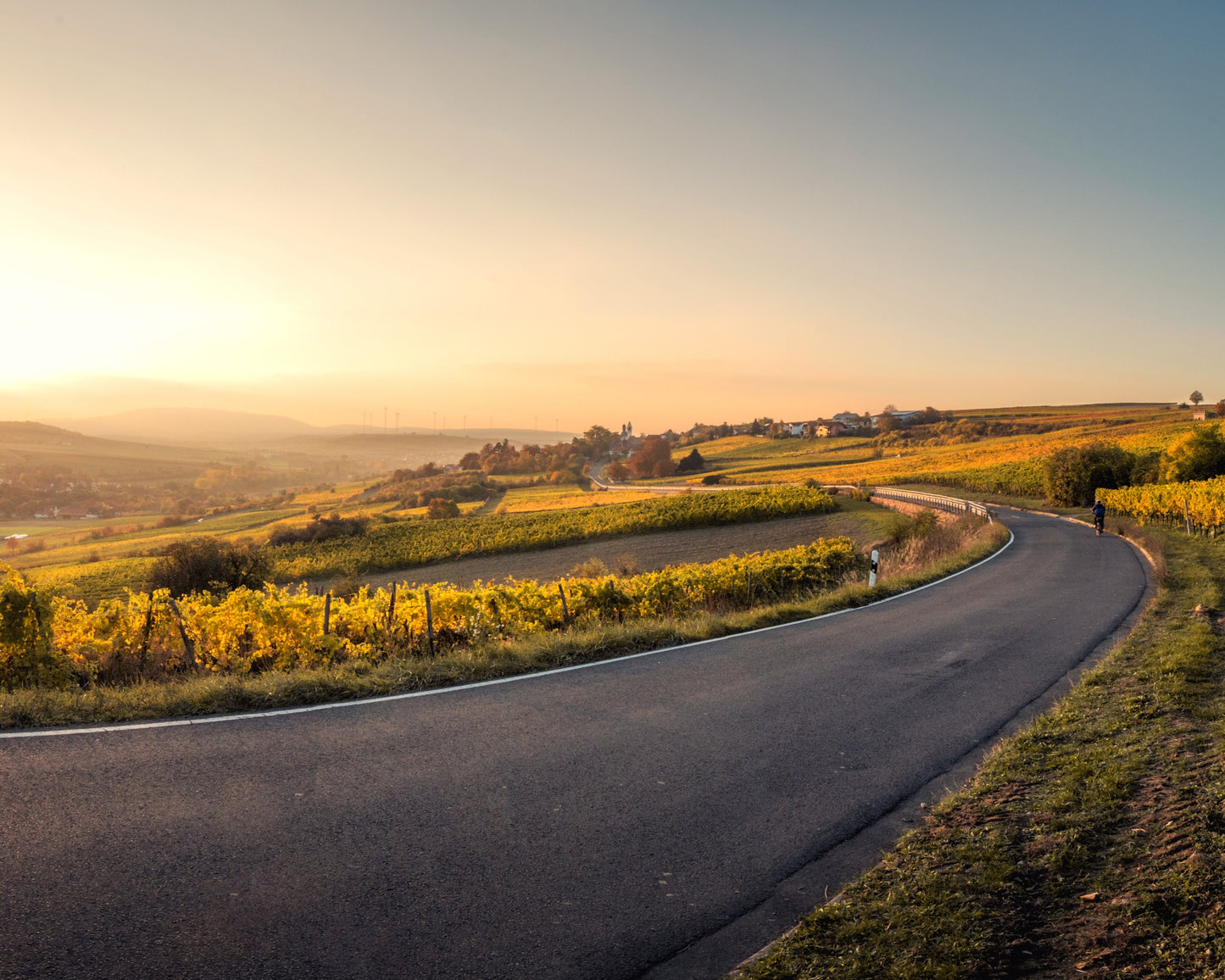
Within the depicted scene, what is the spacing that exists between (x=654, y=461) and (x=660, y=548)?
73.1 metres

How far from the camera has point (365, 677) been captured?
8719 millimetres

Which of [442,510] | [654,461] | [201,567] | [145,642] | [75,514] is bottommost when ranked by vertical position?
[75,514]

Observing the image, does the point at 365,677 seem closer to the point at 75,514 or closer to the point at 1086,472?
the point at 1086,472

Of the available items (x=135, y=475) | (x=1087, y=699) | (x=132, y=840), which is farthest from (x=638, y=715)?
(x=135, y=475)

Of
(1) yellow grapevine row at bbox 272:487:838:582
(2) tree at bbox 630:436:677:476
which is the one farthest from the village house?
(2) tree at bbox 630:436:677:476

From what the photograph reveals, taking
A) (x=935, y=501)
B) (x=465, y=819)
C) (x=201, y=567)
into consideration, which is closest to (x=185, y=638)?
(x=465, y=819)

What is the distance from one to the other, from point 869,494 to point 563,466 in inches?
3259

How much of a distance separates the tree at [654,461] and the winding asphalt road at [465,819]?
4136 inches

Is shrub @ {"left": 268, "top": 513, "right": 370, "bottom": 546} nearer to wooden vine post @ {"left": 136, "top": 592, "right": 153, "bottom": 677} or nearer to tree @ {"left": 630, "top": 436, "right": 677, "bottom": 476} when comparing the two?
wooden vine post @ {"left": 136, "top": 592, "right": 153, "bottom": 677}

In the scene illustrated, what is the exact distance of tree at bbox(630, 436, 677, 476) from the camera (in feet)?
379

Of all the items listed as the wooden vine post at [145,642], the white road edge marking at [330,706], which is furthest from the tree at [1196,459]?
the wooden vine post at [145,642]

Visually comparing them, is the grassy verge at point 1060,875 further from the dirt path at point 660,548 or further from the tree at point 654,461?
the tree at point 654,461

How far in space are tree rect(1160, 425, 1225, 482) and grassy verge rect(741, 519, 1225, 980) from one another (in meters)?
43.9

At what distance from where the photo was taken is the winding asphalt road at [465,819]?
379cm
